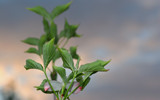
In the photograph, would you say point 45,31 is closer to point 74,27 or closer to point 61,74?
point 74,27

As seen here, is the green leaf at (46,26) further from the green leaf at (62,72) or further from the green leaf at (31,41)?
the green leaf at (62,72)

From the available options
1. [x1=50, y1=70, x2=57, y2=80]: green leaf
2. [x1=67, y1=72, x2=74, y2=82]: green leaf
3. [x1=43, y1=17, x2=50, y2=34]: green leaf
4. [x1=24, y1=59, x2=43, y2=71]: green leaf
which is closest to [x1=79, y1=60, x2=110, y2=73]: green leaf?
[x1=67, y1=72, x2=74, y2=82]: green leaf

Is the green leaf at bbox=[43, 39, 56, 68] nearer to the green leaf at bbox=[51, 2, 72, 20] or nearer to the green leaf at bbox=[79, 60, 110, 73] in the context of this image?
the green leaf at bbox=[79, 60, 110, 73]

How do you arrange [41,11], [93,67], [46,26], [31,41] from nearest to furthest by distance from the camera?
→ [93,67], [41,11], [46,26], [31,41]

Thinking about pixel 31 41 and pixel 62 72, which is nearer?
pixel 62 72

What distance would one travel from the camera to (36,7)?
187 centimetres

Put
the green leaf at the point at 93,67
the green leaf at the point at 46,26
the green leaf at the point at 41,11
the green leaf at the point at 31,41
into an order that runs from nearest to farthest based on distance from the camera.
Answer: the green leaf at the point at 93,67 < the green leaf at the point at 41,11 < the green leaf at the point at 46,26 < the green leaf at the point at 31,41

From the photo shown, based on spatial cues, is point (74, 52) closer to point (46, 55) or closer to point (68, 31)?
point (68, 31)

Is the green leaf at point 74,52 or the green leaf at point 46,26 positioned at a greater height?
the green leaf at point 46,26

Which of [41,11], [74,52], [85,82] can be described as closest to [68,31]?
[74,52]

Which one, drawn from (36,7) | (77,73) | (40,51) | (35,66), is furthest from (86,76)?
(40,51)

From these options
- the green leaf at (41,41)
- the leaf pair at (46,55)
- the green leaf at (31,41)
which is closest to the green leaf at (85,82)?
the leaf pair at (46,55)

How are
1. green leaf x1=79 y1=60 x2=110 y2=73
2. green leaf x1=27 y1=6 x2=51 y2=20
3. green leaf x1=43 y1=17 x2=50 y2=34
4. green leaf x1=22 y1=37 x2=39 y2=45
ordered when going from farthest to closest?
green leaf x1=22 y1=37 x2=39 y2=45 < green leaf x1=43 y1=17 x2=50 y2=34 < green leaf x1=27 y1=6 x2=51 y2=20 < green leaf x1=79 y1=60 x2=110 y2=73

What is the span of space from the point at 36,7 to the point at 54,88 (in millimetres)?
1052
